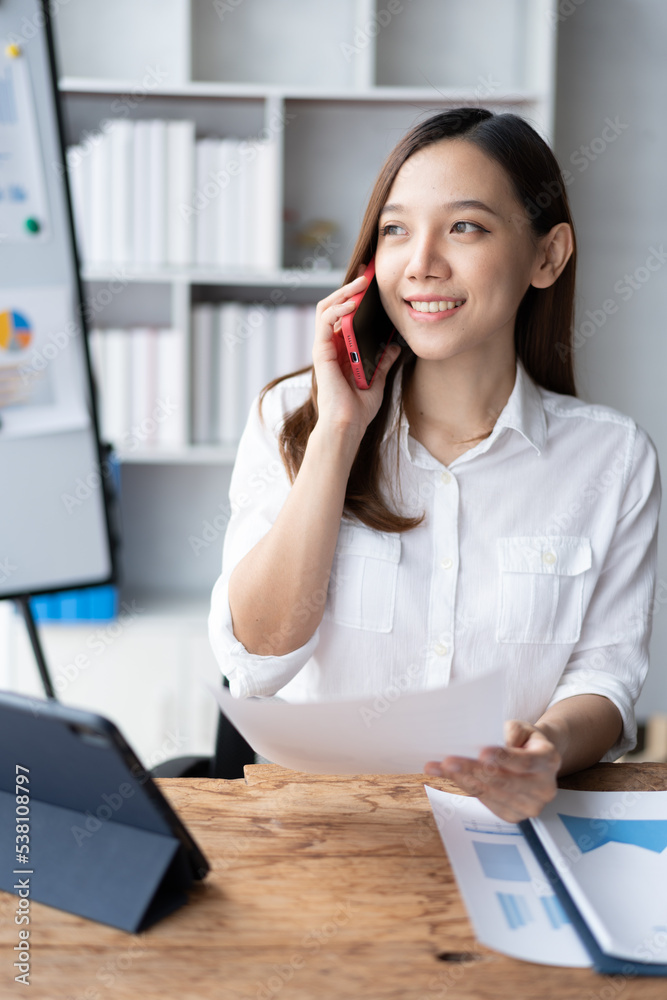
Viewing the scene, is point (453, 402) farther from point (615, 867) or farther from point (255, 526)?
point (615, 867)

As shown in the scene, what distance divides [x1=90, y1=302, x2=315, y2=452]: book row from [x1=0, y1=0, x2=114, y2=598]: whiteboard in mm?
800

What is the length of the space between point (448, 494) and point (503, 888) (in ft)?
2.25

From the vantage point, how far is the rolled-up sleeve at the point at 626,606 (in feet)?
3.97

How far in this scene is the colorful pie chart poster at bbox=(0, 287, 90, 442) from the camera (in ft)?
5.26

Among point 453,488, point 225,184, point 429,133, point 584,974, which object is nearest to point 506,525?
point 453,488

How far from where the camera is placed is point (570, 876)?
0.69 m

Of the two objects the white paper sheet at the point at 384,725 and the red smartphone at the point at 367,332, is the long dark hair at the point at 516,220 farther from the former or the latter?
the white paper sheet at the point at 384,725

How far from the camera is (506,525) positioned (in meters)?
1.30

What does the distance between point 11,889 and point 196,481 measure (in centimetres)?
218

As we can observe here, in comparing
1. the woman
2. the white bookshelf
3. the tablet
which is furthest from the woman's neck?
the white bookshelf

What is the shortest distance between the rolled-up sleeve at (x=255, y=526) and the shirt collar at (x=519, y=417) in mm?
156

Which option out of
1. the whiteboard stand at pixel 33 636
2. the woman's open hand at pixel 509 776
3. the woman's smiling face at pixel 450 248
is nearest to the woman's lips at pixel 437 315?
the woman's smiling face at pixel 450 248

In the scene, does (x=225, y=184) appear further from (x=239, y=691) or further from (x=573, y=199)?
(x=239, y=691)

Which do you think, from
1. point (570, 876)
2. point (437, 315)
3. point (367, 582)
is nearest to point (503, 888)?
point (570, 876)
